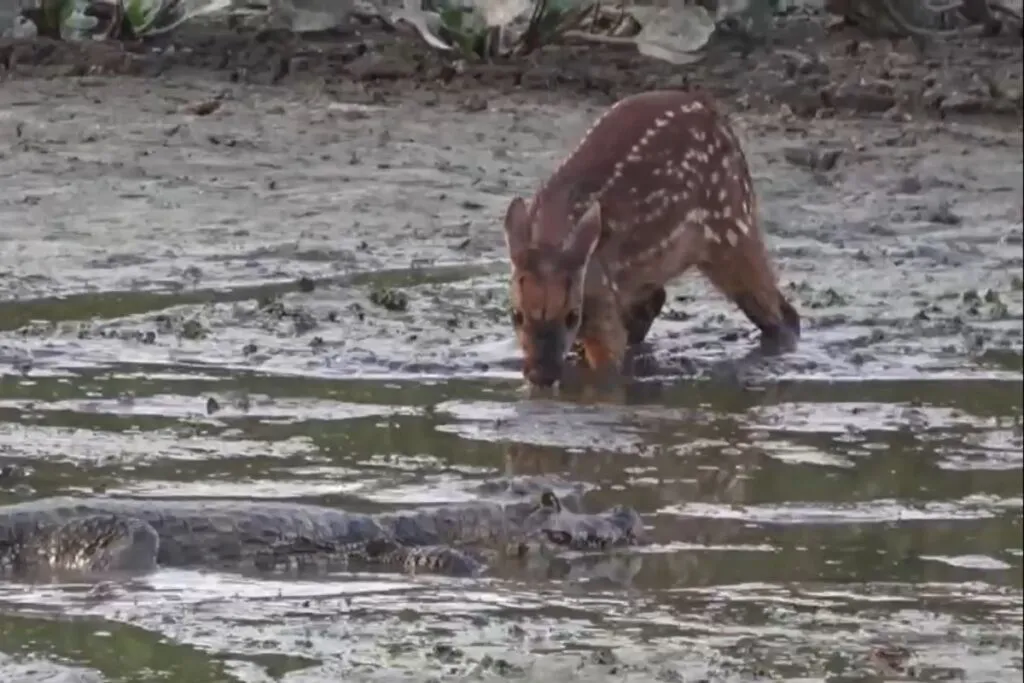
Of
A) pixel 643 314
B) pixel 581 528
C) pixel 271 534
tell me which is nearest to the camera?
pixel 271 534

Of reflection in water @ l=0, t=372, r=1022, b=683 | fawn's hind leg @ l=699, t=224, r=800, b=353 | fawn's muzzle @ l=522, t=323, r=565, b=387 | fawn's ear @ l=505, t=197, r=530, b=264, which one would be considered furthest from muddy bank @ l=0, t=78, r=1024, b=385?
reflection in water @ l=0, t=372, r=1022, b=683

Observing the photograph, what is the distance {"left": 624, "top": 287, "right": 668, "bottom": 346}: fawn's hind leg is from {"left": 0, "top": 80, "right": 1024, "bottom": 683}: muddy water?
129 millimetres

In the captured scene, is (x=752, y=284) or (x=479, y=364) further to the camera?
(x=752, y=284)

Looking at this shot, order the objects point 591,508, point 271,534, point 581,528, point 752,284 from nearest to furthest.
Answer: point 271,534 → point 581,528 → point 591,508 → point 752,284

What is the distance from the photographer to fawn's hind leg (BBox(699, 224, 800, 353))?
9078 millimetres

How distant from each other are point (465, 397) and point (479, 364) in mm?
494

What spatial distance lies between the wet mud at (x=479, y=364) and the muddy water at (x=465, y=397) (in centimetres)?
2

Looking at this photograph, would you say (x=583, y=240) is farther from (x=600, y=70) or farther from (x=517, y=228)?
(x=600, y=70)

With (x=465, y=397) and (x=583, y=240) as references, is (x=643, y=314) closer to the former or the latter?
(x=583, y=240)

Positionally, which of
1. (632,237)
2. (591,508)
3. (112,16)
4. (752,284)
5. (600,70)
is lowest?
(591,508)

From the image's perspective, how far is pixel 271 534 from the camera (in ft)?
19.6

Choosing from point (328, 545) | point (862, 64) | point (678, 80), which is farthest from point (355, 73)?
point (328, 545)

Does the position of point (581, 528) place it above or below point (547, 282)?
below

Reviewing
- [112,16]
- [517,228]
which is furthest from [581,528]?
[112,16]
